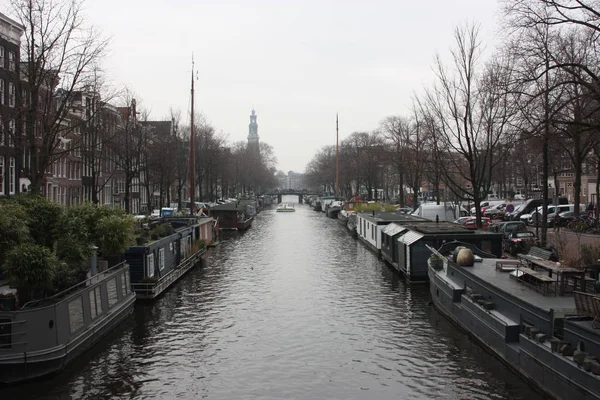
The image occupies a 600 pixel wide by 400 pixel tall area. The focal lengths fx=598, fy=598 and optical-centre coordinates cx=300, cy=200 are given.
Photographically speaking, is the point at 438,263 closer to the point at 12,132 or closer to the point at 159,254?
the point at 159,254

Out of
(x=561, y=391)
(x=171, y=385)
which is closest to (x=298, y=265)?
(x=171, y=385)

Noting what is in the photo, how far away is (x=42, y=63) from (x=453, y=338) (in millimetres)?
24124

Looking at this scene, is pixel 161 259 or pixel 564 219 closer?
pixel 161 259

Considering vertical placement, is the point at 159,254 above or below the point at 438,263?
above

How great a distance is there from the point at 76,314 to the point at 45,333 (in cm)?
216

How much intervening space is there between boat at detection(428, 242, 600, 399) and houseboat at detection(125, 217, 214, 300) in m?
13.2

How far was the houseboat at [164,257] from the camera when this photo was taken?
27.3 m

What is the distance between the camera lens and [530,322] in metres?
15.4

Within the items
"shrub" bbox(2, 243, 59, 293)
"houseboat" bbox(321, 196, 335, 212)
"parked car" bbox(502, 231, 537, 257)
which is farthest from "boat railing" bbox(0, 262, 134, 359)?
"houseboat" bbox(321, 196, 335, 212)

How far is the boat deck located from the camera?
1560 cm

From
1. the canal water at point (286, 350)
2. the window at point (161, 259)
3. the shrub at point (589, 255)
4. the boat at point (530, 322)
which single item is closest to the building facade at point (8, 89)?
the window at point (161, 259)

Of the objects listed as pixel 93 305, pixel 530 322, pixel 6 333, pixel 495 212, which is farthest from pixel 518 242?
pixel 495 212

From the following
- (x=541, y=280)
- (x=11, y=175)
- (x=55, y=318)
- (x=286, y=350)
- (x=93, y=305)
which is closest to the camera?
(x=55, y=318)

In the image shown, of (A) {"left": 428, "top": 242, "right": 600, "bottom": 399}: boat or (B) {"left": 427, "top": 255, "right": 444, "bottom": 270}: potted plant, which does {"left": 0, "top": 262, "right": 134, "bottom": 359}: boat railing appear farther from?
(B) {"left": 427, "top": 255, "right": 444, "bottom": 270}: potted plant
